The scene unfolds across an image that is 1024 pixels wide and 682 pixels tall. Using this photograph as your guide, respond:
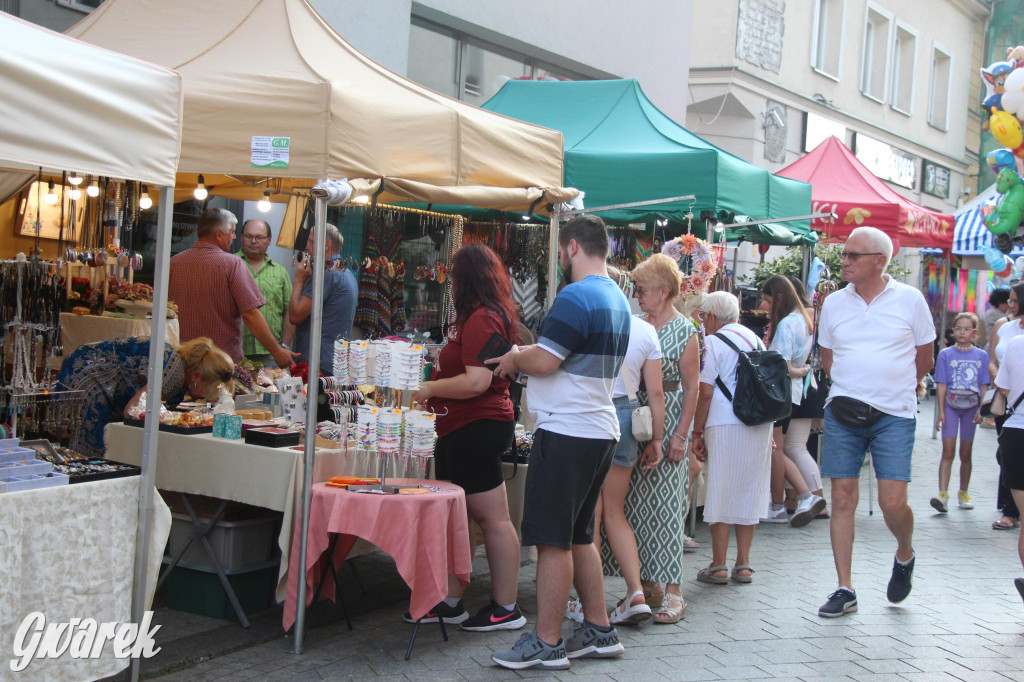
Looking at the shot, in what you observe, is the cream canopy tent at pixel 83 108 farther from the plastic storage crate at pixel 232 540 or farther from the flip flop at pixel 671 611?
the flip flop at pixel 671 611

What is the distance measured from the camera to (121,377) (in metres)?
5.12

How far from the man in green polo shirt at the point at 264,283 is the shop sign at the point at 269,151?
276 cm

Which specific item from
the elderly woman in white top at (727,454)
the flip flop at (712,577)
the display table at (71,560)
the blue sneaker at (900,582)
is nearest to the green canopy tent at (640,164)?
the elderly woman in white top at (727,454)

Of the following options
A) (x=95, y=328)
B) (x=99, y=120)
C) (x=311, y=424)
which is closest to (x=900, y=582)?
(x=311, y=424)

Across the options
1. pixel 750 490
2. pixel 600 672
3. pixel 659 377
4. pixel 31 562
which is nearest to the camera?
pixel 31 562

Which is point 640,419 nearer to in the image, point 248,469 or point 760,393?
point 760,393

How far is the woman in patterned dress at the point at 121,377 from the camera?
16.7ft

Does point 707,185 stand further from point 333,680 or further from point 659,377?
point 333,680

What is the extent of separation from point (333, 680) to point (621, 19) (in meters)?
11.6

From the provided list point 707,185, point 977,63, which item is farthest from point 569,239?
point 977,63

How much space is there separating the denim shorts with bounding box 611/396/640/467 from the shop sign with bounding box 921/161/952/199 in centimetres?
2181

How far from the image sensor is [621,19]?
541 inches

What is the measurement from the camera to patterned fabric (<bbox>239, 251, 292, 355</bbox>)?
7270mm

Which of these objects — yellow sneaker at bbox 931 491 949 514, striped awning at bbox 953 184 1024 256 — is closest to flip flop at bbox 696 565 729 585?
yellow sneaker at bbox 931 491 949 514
